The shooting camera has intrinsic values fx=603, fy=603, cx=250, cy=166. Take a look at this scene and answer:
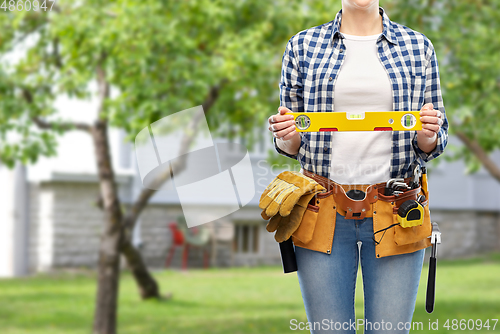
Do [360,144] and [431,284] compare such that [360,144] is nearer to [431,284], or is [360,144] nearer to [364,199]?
[364,199]

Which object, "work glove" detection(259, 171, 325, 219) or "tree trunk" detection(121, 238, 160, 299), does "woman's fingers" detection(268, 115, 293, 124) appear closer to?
"work glove" detection(259, 171, 325, 219)

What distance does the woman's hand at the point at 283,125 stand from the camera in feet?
6.33

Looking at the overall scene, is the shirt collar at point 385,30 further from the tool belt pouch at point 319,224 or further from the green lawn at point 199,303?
the green lawn at point 199,303

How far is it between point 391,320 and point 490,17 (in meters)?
6.05

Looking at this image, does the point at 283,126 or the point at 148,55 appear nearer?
the point at 283,126

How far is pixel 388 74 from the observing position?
2.02 m

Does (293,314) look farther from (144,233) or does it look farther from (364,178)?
(364,178)

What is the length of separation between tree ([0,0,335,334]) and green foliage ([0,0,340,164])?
0.01 meters

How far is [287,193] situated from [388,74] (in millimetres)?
523

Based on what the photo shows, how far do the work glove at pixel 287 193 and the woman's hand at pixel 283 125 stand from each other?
0.59 feet

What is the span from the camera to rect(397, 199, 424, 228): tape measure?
1980mm

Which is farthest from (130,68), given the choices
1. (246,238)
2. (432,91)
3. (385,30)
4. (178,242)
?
(246,238)

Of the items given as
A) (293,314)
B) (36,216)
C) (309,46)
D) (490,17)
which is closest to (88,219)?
(36,216)

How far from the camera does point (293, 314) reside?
8867 millimetres
